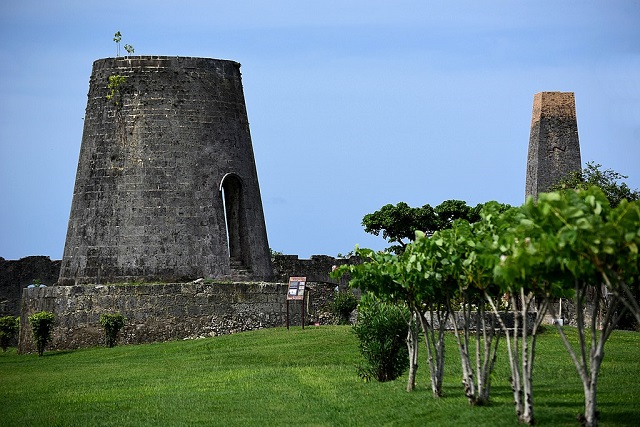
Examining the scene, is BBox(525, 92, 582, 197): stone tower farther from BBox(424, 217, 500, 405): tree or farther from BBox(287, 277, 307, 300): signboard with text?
BBox(424, 217, 500, 405): tree

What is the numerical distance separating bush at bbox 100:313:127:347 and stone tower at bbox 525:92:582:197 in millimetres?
38600

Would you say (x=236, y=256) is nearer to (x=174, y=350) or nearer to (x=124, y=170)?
(x=124, y=170)

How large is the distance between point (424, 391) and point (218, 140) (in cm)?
1854

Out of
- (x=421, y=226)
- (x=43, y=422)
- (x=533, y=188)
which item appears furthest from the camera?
(x=533, y=188)

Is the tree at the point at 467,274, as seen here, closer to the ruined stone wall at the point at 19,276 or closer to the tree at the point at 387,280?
the tree at the point at 387,280

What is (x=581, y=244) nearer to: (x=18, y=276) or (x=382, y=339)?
(x=382, y=339)

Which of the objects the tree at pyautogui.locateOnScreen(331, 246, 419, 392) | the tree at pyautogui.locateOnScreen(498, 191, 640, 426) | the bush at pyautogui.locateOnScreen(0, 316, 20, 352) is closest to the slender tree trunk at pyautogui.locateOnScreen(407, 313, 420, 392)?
the tree at pyautogui.locateOnScreen(331, 246, 419, 392)

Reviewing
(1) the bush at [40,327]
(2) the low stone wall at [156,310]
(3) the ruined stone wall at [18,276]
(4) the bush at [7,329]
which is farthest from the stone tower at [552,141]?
(1) the bush at [40,327]

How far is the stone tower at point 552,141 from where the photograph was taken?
6919 centimetres

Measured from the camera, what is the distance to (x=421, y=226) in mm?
61250

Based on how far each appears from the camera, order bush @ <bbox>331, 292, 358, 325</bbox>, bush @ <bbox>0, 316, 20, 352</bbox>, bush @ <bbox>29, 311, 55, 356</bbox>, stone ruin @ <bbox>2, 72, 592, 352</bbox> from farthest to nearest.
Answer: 1. bush @ <bbox>0, 316, 20, 352</bbox>
2. bush @ <bbox>331, 292, 358, 325</bbox>
3. stone ruin @ <bbox>2, 72, 592, 352</bbox>
4. bush @ <bbox>29, 311, 55, 356</bbox>

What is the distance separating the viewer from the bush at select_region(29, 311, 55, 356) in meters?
34.3

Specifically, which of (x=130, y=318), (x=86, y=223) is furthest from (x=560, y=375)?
(x=86, y=223)

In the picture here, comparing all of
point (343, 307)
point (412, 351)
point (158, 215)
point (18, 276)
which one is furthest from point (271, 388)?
point (18, 276)
